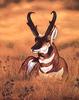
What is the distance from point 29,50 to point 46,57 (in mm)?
214

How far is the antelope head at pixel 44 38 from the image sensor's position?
19.0ft

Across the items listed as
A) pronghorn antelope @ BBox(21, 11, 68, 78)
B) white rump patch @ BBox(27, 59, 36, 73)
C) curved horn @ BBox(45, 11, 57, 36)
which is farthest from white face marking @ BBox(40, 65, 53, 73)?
curved horn @ BBox(45, 11, 57, 36)

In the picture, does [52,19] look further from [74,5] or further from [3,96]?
[3,96]

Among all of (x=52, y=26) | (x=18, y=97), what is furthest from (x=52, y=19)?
(x=18, y=97)

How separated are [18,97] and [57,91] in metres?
0.44

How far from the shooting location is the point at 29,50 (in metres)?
5.84

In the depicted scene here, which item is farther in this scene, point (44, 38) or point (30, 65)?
point (30, 65)

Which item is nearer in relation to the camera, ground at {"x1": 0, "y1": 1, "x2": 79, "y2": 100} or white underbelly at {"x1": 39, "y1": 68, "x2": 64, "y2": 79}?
ground at {"x1": 0, "y1": 1, "x2": 79, "y2": 100}

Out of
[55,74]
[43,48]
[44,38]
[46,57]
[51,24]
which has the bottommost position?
[55,74]

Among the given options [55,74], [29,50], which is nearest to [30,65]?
[29,50]

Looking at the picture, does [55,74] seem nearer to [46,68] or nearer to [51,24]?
[46,68]

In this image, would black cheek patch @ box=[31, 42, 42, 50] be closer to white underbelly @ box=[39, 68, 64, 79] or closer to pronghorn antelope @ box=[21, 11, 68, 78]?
pronghorn antelope @ box=[21, 11, 68, 78]

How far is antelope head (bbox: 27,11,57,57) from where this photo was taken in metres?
5.79

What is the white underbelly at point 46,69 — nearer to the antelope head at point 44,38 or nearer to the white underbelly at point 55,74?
the white underbelly at point 55,74
